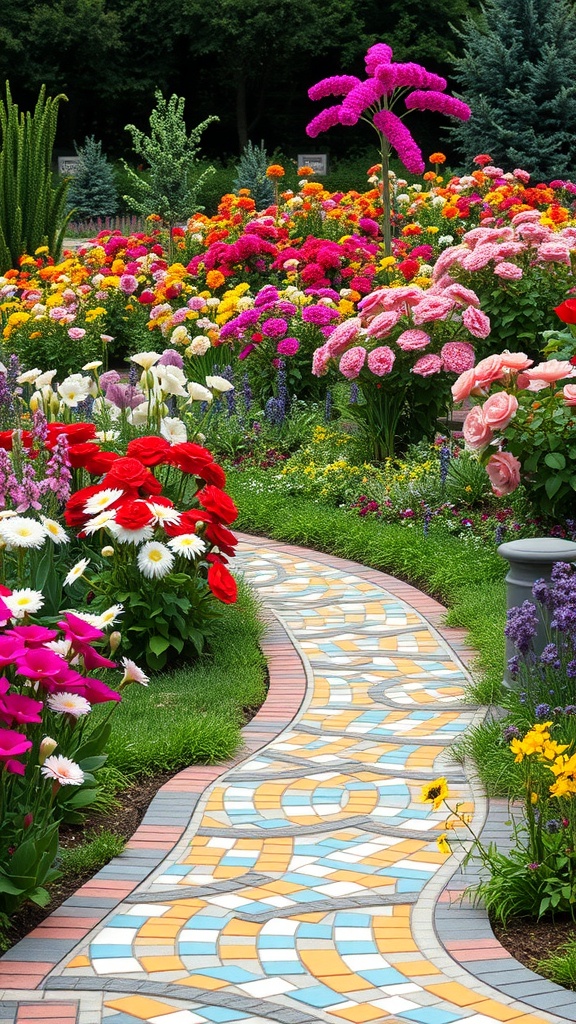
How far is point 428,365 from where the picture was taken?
8.03 meters

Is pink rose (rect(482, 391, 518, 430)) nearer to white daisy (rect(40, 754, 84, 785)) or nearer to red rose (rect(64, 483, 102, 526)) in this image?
red rose (rect(64, 483, 102, 526))

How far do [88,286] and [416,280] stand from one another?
12.0 feet

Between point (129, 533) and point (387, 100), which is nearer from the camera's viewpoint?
point (129, 533)

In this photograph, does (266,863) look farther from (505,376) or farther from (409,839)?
(505,376)

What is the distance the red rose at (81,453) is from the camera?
561 centimetres

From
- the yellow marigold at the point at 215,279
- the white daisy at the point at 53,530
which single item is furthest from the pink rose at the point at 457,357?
the yellow marigold at the point at 215,279

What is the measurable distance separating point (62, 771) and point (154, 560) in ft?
5.95

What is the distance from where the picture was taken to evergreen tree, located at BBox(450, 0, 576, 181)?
848 inches

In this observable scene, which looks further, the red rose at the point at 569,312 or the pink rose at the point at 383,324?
Result: the pink rose at the point at 383,324

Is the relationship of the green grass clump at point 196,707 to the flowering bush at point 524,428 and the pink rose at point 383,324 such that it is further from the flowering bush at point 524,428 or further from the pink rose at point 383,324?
the pink rose at point 383,324

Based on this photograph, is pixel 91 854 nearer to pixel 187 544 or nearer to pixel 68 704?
pixel 68 704

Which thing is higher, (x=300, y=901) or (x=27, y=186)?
(x=27, y=186)

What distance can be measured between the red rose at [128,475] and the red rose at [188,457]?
0.18 meters

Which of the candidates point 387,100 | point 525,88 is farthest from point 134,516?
point 525,88
